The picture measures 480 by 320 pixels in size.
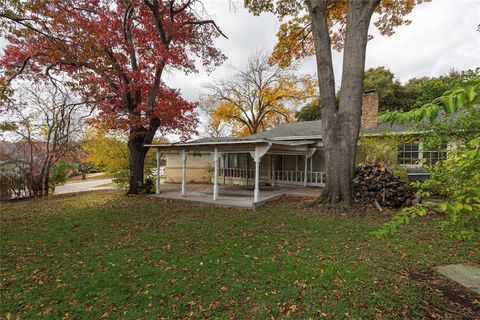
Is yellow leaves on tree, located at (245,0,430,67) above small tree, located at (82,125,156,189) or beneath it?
above

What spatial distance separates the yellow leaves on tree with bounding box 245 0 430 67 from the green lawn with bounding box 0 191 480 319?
9.47m

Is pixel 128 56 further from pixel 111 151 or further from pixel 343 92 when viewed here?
pixel 343 92

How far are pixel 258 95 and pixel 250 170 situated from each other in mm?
12787

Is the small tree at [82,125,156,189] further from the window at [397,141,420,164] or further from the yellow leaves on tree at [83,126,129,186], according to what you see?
the window at [397,141,420,164]

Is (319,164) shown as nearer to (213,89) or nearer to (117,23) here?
(117,23)

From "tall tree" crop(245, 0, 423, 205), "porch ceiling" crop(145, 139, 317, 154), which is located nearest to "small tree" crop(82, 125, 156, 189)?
"porch ceiling" crop(145, 139, 317, 154)

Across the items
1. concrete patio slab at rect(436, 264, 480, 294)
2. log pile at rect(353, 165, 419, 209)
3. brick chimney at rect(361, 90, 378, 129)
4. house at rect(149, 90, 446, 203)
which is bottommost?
concrete patio slab at rect(436, 264, 480, 294)

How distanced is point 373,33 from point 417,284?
12.5 m

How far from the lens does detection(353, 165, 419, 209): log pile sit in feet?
23.1

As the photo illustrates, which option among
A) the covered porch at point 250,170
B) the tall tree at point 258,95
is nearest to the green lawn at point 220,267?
the covered porch at point 250,170

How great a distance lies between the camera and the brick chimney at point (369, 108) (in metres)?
11.3

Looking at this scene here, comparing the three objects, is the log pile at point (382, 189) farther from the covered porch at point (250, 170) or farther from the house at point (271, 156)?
the covered porch at point (250, 170)

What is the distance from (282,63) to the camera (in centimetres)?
1264

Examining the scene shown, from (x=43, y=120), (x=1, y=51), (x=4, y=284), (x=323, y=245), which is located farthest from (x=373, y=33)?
(x=43, y=120)
